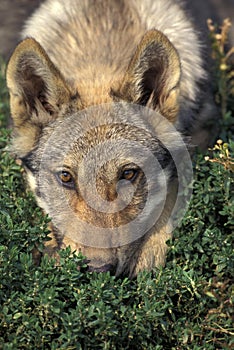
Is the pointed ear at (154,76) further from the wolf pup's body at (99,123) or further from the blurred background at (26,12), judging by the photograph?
the blurred background at (26,12)

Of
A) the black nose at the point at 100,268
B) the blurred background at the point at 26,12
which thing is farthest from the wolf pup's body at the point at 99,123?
the blurred background at the point at 26,12

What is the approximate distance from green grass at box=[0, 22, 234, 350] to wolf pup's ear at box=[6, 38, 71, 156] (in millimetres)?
611

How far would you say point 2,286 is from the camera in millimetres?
3871

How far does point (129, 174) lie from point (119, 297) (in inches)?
35.3

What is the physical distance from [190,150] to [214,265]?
1.05 metres

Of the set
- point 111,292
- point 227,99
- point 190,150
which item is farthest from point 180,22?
point 111,292

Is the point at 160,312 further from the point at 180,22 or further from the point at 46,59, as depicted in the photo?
the point at 180,22

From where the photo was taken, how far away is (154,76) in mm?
4648

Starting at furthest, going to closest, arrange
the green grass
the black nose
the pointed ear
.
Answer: the pointed ear < the black nose < the green grass

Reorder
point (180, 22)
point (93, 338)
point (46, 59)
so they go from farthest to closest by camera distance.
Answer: point (180, 22), point (46, 59), point (93, 338)

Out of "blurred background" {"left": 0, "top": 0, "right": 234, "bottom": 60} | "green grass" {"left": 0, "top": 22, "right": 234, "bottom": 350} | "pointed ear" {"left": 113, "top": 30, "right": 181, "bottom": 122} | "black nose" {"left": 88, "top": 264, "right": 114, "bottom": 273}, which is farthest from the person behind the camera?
"blurred background" {"left": 0, "top": 0, "right": 234, "bottom": 60}

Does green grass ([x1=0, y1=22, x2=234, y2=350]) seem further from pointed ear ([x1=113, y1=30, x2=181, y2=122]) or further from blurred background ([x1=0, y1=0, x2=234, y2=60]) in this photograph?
blurred background ([x1=0, y1=0, x2=234, y2=60])

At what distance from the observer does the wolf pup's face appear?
4258mm

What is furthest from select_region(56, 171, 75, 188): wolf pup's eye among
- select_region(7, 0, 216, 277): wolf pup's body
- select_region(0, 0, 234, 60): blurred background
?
select_region(0, 0, 234, 60): blurred background
